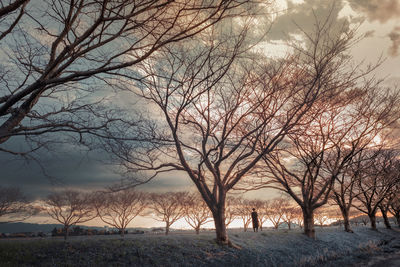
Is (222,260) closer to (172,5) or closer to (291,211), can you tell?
(172,5)

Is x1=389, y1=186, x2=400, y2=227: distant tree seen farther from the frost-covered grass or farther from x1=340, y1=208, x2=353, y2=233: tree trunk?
the frost-covered grass

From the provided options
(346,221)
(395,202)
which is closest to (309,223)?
(346,221)

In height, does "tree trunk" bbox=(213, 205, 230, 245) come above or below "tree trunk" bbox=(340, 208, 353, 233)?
above

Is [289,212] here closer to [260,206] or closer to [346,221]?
[260,206]

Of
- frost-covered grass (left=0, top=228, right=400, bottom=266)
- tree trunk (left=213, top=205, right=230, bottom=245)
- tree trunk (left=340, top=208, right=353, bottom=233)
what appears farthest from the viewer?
tree trunk (left=340, top=208, right=353, bottom=233)

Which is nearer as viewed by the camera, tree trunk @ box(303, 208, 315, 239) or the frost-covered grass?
the frost-covered grass

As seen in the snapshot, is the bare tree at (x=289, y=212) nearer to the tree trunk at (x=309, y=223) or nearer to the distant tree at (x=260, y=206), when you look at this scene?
the distant tree at (x=260, y=206)

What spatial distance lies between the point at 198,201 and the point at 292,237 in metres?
34.0

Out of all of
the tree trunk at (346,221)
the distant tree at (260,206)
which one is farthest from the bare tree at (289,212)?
the tree trunk at (346,221)

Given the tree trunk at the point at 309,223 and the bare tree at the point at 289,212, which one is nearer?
the tree trunk at the point at 309,223

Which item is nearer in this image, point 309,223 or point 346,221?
point 309,223

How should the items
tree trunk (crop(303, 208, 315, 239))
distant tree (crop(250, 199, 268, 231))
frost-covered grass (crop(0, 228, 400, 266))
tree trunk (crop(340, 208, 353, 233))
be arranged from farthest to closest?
distant tree (crop(250, 199, 268, 231)), tree trunk (crop(340, 208, 353, 233)), tree trunk (crop(303, 208, 315, 239)), frost-covered grass (crop(0, 228, 400, 266))

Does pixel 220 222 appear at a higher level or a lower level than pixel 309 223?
higher

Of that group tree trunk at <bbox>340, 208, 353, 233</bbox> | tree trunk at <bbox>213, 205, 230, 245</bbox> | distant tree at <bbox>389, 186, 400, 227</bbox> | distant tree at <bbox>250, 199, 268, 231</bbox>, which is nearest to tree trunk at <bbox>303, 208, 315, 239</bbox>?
tree trunk at <bbox>340, 208, 353, 233</bbox>
